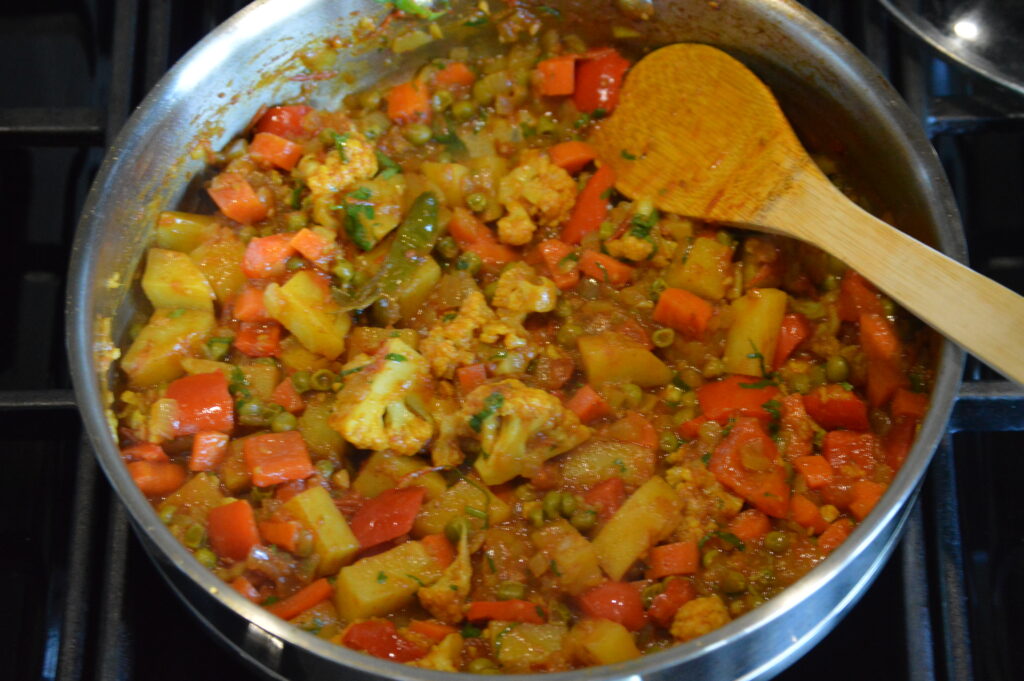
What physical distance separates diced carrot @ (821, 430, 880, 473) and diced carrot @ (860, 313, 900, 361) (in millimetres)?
221

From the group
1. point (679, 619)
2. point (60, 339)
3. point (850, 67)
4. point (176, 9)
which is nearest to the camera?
point (679, 619)

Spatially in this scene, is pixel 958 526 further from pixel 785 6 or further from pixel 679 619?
pixel 785 6

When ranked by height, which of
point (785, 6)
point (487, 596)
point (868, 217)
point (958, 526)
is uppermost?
point (785, 6)

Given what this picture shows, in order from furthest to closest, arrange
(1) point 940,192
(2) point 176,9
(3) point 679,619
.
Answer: (2) point 176,9, (1) point 940,192, (3) point 679,619

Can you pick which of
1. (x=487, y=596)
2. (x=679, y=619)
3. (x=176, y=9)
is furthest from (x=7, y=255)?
(x=679, y=619)

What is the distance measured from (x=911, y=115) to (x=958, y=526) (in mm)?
1076

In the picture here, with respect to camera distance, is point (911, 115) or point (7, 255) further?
point (7, 255)

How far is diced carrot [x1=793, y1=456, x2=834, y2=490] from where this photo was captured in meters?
2.55

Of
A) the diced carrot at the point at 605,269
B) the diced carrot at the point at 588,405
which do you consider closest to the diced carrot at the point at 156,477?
the diced carrot at the point at 588,405

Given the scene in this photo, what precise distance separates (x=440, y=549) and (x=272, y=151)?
1.33 m

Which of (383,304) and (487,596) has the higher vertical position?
(383,304)

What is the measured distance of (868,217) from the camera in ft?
8.25

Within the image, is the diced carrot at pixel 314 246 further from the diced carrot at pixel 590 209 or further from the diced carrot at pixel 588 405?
the diced carrot at pixel 588 405

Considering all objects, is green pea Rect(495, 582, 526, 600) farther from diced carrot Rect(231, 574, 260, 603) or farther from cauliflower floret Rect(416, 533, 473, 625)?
diced carrot Rect(231, 574, 260, 603)
